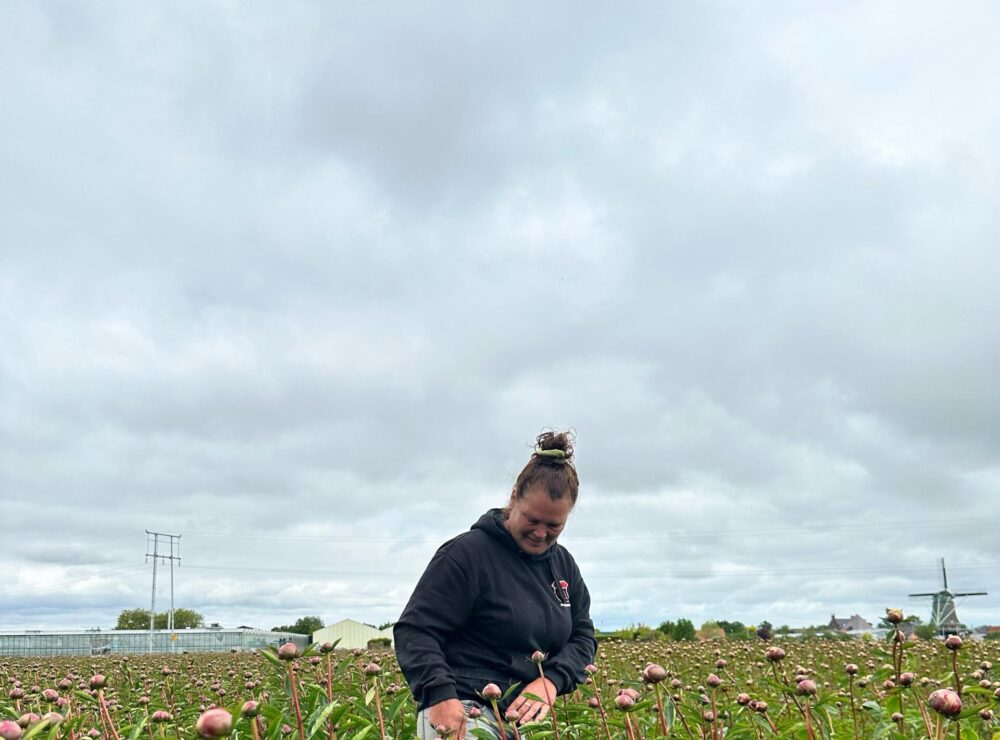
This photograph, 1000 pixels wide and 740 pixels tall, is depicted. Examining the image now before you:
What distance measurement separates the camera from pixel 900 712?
113 inches

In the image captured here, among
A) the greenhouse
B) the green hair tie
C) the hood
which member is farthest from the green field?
the greenhouse

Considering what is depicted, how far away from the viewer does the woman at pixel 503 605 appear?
3686mm

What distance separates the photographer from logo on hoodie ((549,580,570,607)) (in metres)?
4.24

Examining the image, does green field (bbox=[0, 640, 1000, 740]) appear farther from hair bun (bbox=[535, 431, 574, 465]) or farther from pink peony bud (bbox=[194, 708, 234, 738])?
hair bun (bbox=[535, 431, 574, 465])

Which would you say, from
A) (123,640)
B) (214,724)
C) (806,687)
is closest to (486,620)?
(806,687)

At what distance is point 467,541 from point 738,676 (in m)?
3.92

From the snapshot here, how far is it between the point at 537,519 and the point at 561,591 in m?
0.60

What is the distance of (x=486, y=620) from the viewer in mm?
3875

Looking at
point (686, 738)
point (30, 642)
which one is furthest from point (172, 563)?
point (686, 738)

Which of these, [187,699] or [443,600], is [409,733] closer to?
[443,600]

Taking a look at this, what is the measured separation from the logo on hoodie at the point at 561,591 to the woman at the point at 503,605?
0.04 metres

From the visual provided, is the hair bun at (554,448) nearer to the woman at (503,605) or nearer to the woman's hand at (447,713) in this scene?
the woman at (503,605)

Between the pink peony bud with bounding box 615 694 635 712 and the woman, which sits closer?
the pink peony bud with bounding box 615 694 635 712

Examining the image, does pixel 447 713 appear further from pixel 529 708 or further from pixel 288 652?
pixel 288 652
